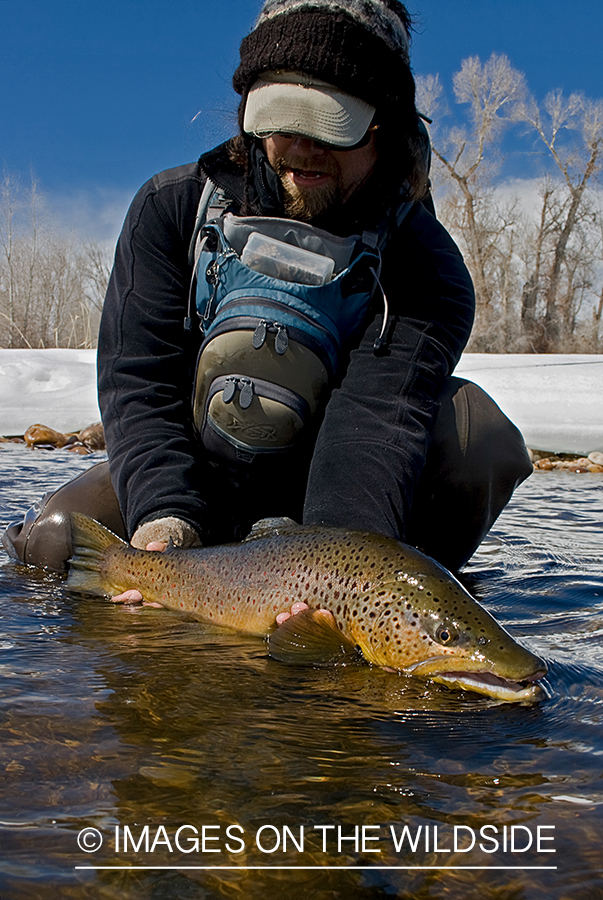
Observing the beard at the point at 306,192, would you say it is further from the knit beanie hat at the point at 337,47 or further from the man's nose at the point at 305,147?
the knit beanie hat at the point at 337,47

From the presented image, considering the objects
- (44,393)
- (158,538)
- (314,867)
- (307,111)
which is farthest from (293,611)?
(44,393)

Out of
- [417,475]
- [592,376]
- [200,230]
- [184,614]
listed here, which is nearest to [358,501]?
[417,475]

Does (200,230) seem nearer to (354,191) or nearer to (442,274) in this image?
(354,191)

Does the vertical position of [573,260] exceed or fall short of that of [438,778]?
it exceeds it

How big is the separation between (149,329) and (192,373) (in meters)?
0.27

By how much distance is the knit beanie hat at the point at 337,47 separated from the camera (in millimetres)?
2619

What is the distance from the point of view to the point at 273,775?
1.39 metres

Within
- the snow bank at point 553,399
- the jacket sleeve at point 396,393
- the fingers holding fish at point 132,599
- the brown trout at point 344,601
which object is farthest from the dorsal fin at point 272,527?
the snow bank at point 553,399

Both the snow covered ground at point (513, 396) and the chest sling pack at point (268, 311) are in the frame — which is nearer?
the chest sling pack at point (268, 311)

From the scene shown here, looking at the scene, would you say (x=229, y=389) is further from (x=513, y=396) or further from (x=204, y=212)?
(x=513, y=396)

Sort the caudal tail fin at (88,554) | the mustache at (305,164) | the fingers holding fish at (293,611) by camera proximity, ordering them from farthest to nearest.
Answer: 1. the mustache at (305,164)
2. the caudal tail fin at (88,554)
3. the fingers holding fish at (293,611)

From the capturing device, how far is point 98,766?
1.38 meters

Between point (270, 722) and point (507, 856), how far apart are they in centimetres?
58

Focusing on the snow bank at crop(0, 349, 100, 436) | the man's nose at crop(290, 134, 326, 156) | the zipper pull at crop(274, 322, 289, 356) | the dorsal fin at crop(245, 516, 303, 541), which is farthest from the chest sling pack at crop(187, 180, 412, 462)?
the snow bank at crop(0, 349, 100, 436)
